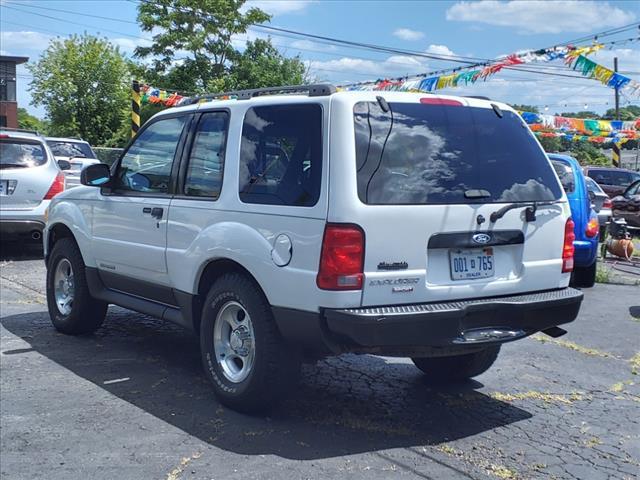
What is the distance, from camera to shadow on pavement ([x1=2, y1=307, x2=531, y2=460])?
4.25 m

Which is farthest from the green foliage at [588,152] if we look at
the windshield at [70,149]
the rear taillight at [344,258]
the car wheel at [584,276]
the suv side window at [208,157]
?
the rear taillight at [344,258]

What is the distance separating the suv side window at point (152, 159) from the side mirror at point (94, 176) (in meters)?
0.13

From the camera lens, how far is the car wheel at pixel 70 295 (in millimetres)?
6348

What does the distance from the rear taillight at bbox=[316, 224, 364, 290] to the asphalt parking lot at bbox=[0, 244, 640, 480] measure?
3.19 ft

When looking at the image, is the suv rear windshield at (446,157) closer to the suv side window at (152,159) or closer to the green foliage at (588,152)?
the suv side window at (152,159)

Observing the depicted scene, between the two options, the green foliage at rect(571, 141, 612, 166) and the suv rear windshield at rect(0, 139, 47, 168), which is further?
the green foliage at rect(571, 141, 612, 166)

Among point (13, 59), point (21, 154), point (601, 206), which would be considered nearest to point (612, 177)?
point (601, 206)

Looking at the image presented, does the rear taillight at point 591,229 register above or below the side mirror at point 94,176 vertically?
below

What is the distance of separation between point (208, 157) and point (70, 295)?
2439 millimetres

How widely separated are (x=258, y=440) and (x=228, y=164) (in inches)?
68.8

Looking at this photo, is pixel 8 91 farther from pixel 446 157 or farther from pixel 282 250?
pixel 446 157

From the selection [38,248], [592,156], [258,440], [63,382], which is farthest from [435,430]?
[592,156]

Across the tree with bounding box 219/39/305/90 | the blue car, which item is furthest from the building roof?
the blue car

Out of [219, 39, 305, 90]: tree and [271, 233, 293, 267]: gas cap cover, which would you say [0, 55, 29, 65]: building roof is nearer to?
[219, 39, 305, 90]: tree
